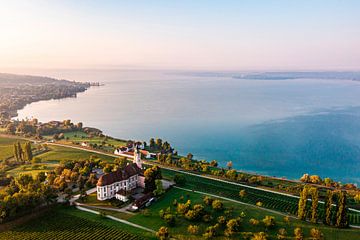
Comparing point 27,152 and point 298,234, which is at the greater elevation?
point 298,234

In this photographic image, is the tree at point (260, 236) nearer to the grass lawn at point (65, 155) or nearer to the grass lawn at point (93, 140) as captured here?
the grass lawn at point (65, 155)

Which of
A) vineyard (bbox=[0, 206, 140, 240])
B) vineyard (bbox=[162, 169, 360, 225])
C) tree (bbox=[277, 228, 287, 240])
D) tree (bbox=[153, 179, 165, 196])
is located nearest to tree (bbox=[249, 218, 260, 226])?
tree (bbox=[277, 228, 287, 240])

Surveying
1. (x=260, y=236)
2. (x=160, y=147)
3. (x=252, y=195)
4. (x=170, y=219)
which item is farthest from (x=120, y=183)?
(x=160, y=147)

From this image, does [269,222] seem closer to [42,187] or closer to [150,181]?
[150,181]

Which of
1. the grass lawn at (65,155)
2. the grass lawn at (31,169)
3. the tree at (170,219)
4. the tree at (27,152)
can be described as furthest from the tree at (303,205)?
the tree at (27,152)

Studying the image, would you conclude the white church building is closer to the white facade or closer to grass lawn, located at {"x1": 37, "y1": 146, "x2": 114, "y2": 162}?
the white facade
